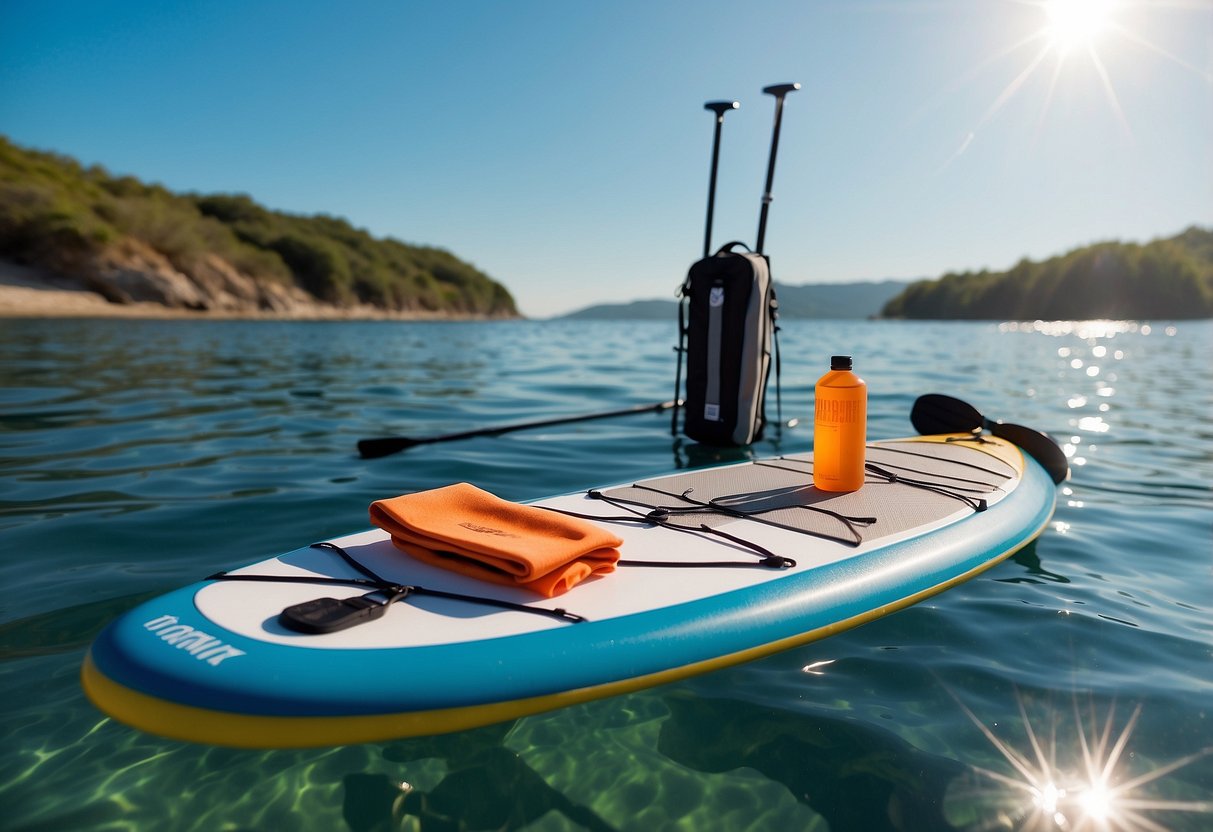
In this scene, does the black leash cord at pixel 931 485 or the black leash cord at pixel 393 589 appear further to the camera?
the black leash cord at pixel 931 485

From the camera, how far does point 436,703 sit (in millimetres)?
1641

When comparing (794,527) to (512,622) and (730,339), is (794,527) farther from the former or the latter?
(730,339)

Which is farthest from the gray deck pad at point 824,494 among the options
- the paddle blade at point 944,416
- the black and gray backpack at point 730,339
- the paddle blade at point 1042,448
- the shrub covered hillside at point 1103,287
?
the shrub covered hillside at point 1103,287

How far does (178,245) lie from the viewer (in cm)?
3912

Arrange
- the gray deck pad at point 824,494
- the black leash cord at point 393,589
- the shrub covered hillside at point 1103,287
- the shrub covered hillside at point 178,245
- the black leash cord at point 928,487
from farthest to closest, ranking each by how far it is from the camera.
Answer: the shrub covered hillside at point 1103,287 → the shrub covered hillside at point 178,245 → the black leash cord at point 928,487 → the gray deck pad at point 824,494 → the black leash cord at point 393,589

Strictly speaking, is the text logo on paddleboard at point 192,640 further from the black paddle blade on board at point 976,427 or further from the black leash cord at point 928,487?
the black paddle blade on board at point 976,427

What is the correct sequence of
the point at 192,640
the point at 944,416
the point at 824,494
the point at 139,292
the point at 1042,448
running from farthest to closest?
1. the point at 139,292
2. the point at 944,416
3. the point at 1042,448
4. the point at 824,494
5. the point at 192,640

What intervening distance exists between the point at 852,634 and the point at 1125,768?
34.5 inches

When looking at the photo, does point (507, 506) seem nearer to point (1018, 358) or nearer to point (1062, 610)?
point (1062, 610)

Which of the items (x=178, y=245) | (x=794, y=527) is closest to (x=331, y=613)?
(x=794, y=527)

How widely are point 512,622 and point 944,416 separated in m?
4.12

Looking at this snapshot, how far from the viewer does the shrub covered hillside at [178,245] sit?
31672 millimetres

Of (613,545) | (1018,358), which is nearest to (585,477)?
(613,545)

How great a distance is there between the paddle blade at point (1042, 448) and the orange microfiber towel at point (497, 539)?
3.60 metres
